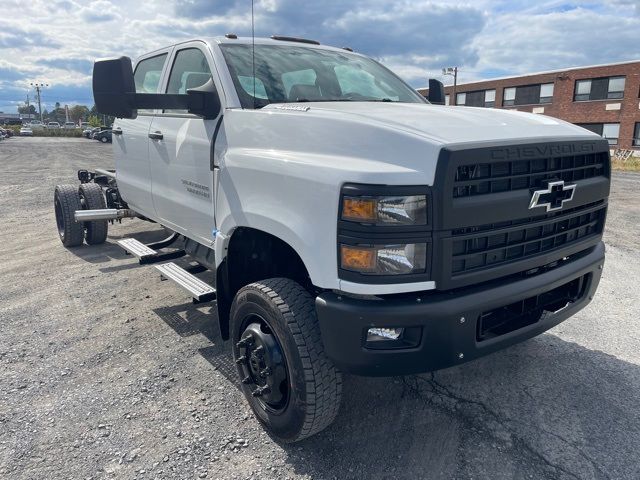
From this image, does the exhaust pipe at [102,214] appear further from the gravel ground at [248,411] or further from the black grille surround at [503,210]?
the black grille surround at [503,210]

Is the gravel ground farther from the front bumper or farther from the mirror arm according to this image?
the mirror arm

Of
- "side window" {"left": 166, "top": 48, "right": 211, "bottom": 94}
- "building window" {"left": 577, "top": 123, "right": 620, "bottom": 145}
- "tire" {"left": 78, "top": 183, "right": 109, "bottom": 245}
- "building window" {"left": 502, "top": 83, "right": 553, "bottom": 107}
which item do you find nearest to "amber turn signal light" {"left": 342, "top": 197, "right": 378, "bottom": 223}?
"side window" {"left": 166, "top": 48, "right": 211, "bottom": 94}

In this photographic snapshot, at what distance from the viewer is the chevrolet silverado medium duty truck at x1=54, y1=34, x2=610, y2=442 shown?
2.18 meters

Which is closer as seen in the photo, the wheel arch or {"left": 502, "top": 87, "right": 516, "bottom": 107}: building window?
the wheel arch

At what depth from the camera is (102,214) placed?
19.8ft

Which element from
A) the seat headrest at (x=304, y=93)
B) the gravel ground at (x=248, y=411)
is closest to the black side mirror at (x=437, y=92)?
the seat headrest at (x=304, y=93)

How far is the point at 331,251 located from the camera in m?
2.23

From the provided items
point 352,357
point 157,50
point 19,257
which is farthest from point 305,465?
point 19,257

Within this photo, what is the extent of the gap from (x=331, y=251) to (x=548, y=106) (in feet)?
142

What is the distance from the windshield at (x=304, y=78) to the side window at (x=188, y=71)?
0.22 m

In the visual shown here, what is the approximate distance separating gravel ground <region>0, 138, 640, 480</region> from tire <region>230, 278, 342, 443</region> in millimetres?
218

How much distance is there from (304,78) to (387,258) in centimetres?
188

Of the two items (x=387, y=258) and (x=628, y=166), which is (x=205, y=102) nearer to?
(x=387, y=258)

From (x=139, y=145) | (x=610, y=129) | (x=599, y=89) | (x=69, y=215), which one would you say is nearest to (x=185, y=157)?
(x=139, y=145)
